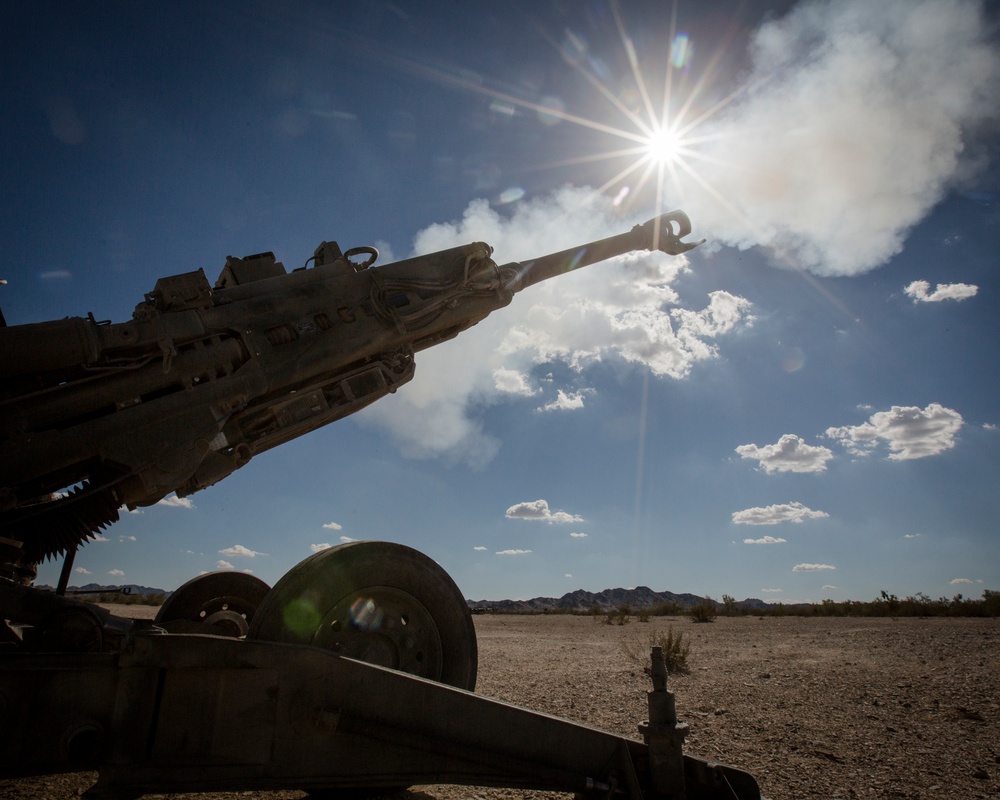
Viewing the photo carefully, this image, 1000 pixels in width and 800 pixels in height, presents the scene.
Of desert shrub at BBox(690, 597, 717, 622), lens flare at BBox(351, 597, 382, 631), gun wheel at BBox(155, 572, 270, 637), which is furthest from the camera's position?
desert shrub at BBox(690, 597, 717, 622)

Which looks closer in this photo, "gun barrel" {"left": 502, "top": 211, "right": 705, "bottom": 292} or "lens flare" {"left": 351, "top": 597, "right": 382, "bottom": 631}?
"lens flare" {"left": 351, "top": 597, "right": 382, "bottom": 631}

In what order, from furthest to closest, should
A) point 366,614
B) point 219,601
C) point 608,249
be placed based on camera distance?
1. point 608,249
2. point 219,601
3. point 366,614

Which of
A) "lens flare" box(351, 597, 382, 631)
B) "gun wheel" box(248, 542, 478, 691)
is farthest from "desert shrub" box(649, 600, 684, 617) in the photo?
"lens flare" box(351, 597, 382, 631)

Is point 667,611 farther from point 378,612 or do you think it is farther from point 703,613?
point 378,612

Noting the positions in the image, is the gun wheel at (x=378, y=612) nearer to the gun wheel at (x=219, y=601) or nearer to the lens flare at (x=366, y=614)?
the lens flare at (x=366, y=614)

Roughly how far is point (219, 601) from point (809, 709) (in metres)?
5.29

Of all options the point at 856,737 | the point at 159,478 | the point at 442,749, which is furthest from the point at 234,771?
the point at 856,737

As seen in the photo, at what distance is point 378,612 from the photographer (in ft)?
10.1

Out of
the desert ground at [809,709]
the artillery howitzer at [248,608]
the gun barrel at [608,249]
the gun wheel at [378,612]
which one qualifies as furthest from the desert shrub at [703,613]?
the gun wheel at [378,612]

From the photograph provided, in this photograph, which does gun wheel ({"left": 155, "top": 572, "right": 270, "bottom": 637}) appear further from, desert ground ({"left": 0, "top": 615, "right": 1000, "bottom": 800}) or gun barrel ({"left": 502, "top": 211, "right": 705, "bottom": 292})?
gun barrel ({"left": 502, "top": 211, "right": 705, "bottom": 292})

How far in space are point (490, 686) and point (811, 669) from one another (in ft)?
13.7

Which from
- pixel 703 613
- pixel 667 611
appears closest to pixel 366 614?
pixel 703 613

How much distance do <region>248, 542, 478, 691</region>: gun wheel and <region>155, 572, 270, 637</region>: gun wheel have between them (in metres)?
2.17

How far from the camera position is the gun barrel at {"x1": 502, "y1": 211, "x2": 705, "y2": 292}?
6086 mm
